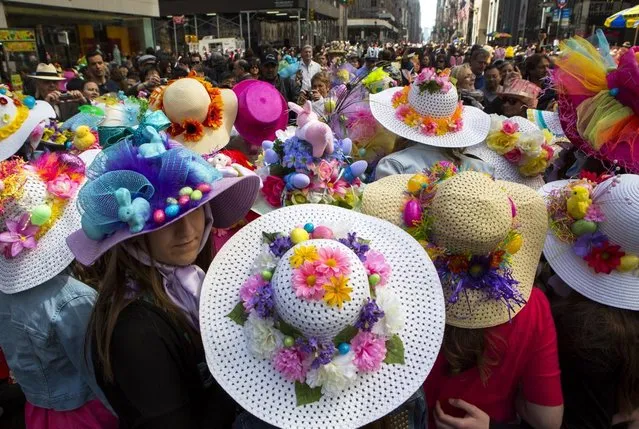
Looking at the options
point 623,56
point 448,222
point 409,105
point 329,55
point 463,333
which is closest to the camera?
point 448,222

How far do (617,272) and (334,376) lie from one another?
44.4 inches

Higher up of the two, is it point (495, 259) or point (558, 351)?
point (495, 259)

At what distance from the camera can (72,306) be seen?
62.8 inches

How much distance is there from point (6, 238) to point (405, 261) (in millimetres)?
1327

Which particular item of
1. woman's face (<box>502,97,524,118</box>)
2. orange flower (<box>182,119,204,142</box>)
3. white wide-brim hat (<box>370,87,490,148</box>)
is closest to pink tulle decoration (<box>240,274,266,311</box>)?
white wide-brim hat (<box>370,87,490,148</box>)

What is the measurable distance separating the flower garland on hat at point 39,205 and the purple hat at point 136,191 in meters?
0.28

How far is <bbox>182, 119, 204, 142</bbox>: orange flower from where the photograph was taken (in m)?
3.03

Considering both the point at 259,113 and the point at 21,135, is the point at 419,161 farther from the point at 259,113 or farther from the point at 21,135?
the point at 21,135

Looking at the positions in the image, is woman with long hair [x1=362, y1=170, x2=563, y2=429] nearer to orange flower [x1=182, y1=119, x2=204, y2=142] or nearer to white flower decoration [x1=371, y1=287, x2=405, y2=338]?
white flower decoration [x1=371, y1=287, x2=405, y2=338]

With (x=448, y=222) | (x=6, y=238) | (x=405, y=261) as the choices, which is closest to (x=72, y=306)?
(x=6, y=238)

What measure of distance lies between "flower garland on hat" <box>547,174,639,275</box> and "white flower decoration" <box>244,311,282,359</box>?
1188 millimetres

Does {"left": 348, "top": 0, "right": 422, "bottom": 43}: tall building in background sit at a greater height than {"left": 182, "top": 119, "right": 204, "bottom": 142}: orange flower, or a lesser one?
greater

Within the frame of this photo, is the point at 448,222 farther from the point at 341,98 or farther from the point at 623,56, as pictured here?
the point at 341,98

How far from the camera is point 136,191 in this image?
4.13ft
